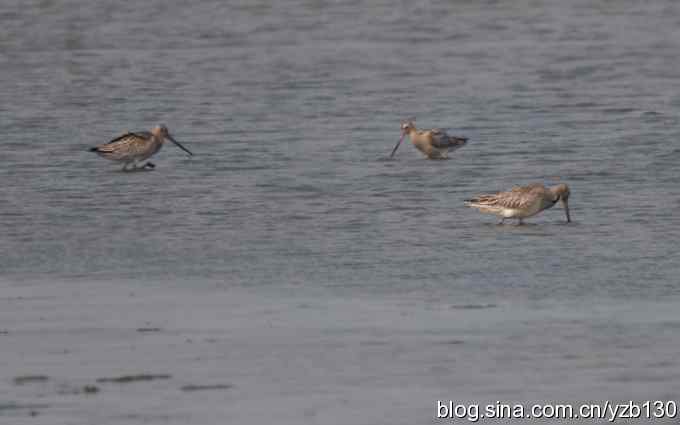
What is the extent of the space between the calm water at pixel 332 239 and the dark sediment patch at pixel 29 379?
0.39 ft

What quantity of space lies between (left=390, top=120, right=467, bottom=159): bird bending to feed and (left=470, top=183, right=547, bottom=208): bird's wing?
583cm

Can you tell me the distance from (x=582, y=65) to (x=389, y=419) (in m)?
29.3

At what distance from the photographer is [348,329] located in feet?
46.1

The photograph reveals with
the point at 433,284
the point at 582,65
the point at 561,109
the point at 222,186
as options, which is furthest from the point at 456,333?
the point at 582,65

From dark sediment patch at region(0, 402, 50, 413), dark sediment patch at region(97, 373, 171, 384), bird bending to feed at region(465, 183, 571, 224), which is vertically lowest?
bird bending to feed at region(465, 183, 571, 224)

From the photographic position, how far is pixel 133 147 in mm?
25469

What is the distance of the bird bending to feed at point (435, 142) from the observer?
2597 centimetres

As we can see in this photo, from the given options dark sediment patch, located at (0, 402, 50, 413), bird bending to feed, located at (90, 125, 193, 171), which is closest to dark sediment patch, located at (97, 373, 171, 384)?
dark sediment patch, located at (0, 402, 50, 413)

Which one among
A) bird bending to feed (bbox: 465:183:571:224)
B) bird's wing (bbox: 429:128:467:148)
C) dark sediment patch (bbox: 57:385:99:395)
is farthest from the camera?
bird's wing (bbox: 429:128:467:148)

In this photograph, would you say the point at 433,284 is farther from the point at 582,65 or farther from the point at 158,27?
the point at 158,27

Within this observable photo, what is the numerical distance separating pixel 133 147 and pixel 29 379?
13.1 metres

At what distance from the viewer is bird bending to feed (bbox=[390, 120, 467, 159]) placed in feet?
85.2

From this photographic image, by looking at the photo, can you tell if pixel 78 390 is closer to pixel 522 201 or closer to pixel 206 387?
pixel 206 387

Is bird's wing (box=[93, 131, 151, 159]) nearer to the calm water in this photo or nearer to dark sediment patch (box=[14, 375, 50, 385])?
the calm water
